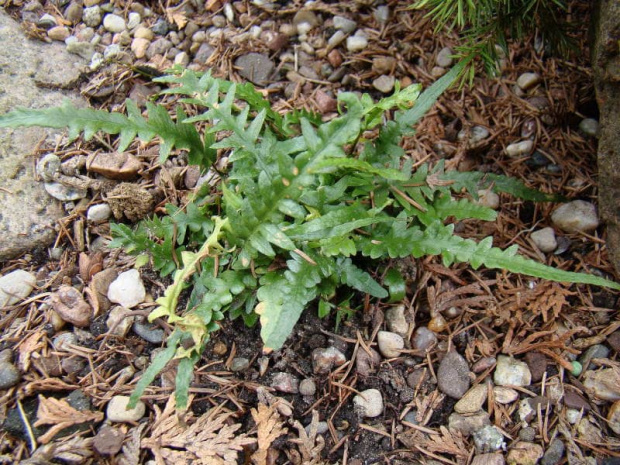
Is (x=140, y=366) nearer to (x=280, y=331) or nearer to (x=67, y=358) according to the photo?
(x=67, y=358)

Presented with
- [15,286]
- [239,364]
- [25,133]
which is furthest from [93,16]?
[239,364]

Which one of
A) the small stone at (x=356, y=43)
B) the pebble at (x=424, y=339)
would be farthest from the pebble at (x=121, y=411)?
the small stone at (x=356, y=43)

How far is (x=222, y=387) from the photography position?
90.6 inches

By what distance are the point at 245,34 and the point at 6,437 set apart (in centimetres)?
268

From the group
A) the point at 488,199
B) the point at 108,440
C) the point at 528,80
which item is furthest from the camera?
the point at 528,80

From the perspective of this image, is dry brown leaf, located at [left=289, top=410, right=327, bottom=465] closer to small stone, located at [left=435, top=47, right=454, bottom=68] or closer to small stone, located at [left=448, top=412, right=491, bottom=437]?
small stone, located at [left=448, top=412, right=491, bottom=437]

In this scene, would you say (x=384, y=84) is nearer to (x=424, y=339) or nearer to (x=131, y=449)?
(x=424, y=339)

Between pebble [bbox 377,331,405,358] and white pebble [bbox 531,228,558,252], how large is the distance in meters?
0.94

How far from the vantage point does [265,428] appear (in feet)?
7.07

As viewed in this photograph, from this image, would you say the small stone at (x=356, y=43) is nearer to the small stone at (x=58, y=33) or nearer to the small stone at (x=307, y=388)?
the small stone at (x=58, y=33)

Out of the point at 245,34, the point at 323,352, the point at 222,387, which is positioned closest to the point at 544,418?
the point at 323,352

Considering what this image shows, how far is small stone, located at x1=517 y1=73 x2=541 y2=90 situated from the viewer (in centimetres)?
306

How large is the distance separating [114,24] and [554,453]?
3620 mm

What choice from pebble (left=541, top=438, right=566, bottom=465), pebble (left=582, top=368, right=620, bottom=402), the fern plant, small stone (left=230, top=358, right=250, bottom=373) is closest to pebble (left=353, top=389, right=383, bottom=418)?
the fern plant
